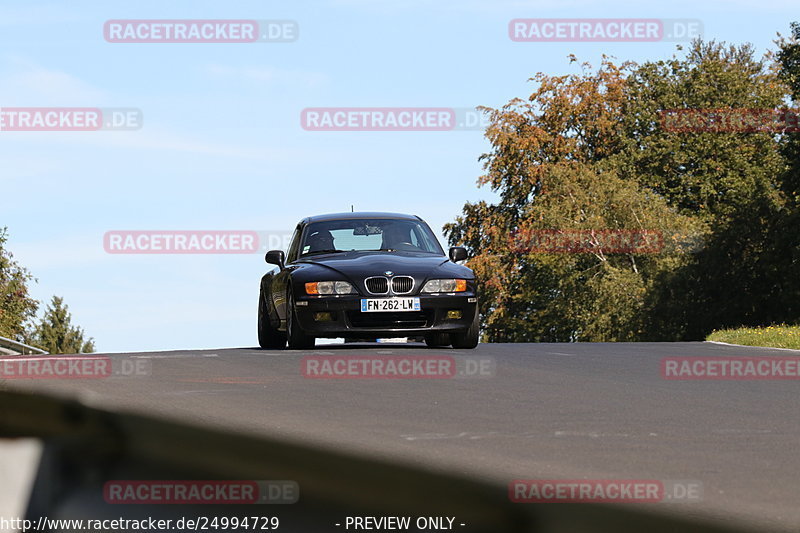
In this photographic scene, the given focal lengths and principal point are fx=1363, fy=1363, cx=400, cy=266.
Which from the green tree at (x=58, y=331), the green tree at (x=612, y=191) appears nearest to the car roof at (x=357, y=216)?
the green tree at (x=612, y=191)

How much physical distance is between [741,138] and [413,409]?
174ft

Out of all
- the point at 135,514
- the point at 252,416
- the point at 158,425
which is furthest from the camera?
→ the point at 252,416

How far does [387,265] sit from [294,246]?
2.56 meters

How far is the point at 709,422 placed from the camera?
31.0 feet

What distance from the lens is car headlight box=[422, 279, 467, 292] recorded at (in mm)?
16906

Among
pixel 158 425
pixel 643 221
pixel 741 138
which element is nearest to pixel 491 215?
pixel 643 221

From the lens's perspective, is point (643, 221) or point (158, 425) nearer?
point (158, 425)

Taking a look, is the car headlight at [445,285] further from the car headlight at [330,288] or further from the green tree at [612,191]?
the green tree at [612,191]

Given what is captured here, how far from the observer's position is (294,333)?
57.6 feet

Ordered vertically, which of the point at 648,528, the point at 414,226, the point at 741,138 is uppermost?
the point at 741,138

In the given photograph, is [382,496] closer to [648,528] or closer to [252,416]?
[648,528]

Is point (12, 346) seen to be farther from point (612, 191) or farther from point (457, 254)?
point (612, 191)

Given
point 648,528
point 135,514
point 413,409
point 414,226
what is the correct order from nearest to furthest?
point 648,528 < point 135,514 < point 413,409 < point 414,226

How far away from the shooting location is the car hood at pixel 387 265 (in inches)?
666
